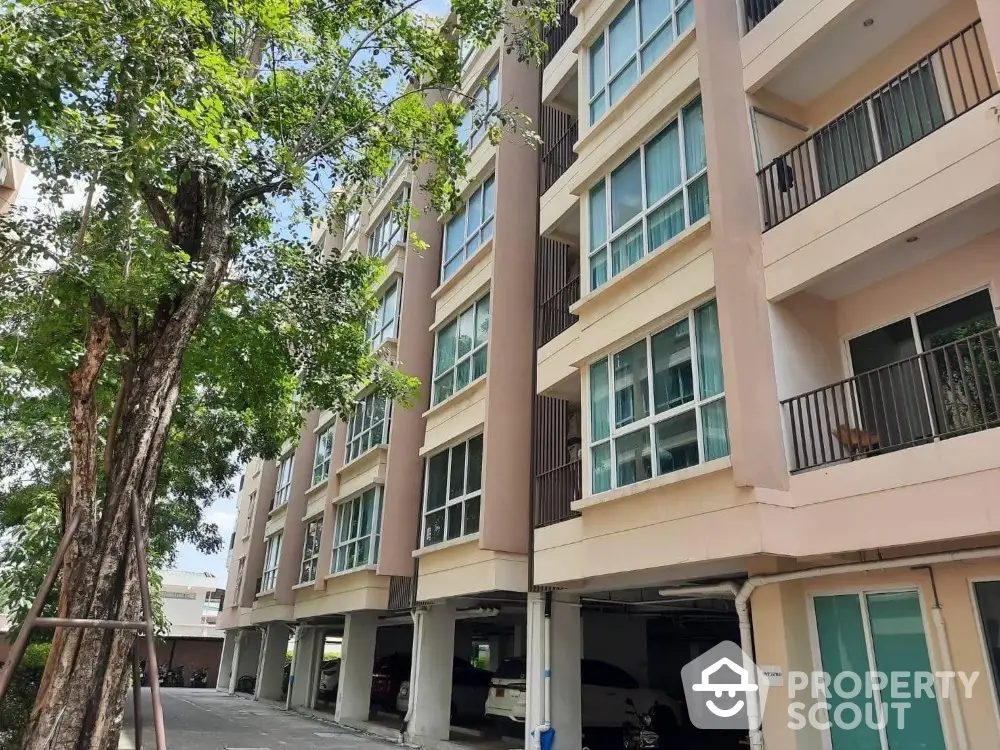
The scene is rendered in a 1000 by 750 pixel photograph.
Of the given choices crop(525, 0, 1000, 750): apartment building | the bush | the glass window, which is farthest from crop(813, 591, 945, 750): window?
the glass window

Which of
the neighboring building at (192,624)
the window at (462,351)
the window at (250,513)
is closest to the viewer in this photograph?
the window at (462,351)

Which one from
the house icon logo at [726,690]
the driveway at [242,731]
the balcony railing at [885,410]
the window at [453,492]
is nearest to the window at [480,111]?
the window at [453,492]

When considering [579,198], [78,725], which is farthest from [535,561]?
[78,725]

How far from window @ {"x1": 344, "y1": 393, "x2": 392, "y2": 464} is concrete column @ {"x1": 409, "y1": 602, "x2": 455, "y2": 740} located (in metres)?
4.03

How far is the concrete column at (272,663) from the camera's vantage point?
81.8ft

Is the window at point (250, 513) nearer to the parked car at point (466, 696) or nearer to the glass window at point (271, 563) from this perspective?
the glass window at point (271, 563)

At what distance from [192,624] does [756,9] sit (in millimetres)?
43684

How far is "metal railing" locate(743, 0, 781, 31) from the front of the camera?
9.10 m

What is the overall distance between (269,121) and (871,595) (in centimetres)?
850

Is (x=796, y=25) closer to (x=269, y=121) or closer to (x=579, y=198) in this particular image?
(x=579, y=198)

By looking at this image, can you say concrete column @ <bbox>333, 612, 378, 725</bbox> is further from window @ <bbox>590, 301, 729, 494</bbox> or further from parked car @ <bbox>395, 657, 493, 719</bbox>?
window @ <bbox>590, 301, 729, 494</bbox>

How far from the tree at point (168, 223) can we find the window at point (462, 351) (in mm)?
1876

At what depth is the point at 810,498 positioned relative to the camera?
22.2ft

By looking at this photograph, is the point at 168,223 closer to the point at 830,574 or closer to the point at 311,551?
the point at 830,574
